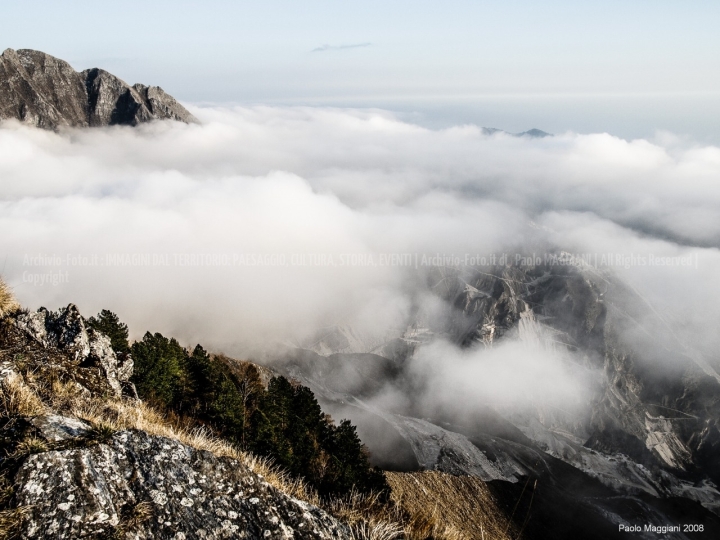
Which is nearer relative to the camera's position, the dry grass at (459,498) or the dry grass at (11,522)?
the dry grass at (11,522)

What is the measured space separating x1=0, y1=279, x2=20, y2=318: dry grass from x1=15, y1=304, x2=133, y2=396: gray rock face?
406 mm

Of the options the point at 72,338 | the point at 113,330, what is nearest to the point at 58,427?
the point at 72,338

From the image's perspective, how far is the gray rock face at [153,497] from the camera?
5203 millimetres

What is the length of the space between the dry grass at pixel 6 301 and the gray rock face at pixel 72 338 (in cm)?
41

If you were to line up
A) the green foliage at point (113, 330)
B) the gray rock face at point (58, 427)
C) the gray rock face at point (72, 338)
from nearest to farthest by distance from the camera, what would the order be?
1. the gray rock face at point (58, 427)
2. the gray rock face at point (72, 338)
3. the green foliage at point (113, 330)

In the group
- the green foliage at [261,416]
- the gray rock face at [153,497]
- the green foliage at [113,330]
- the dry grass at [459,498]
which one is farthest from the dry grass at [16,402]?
the dry grass at [459,498]

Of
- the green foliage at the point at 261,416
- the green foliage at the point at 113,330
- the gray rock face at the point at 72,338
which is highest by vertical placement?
the gray rock face at the point at 72,338

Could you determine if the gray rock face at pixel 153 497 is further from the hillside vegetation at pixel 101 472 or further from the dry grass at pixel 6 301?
the dry grass at pixel 6 301

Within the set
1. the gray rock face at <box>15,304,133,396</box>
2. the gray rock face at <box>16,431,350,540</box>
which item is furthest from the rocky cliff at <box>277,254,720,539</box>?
the gray rock face at <box>16,431,350,540</box>

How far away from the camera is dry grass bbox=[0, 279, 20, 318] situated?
43.3 ft

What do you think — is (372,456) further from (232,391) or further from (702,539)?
(702,539)

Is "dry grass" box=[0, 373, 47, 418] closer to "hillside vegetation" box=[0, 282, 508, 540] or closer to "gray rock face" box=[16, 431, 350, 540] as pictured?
"hillside vegetation" box=[0, 282, 508, 540]

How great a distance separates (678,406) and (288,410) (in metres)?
208

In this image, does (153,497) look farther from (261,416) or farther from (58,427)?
(261,416)
